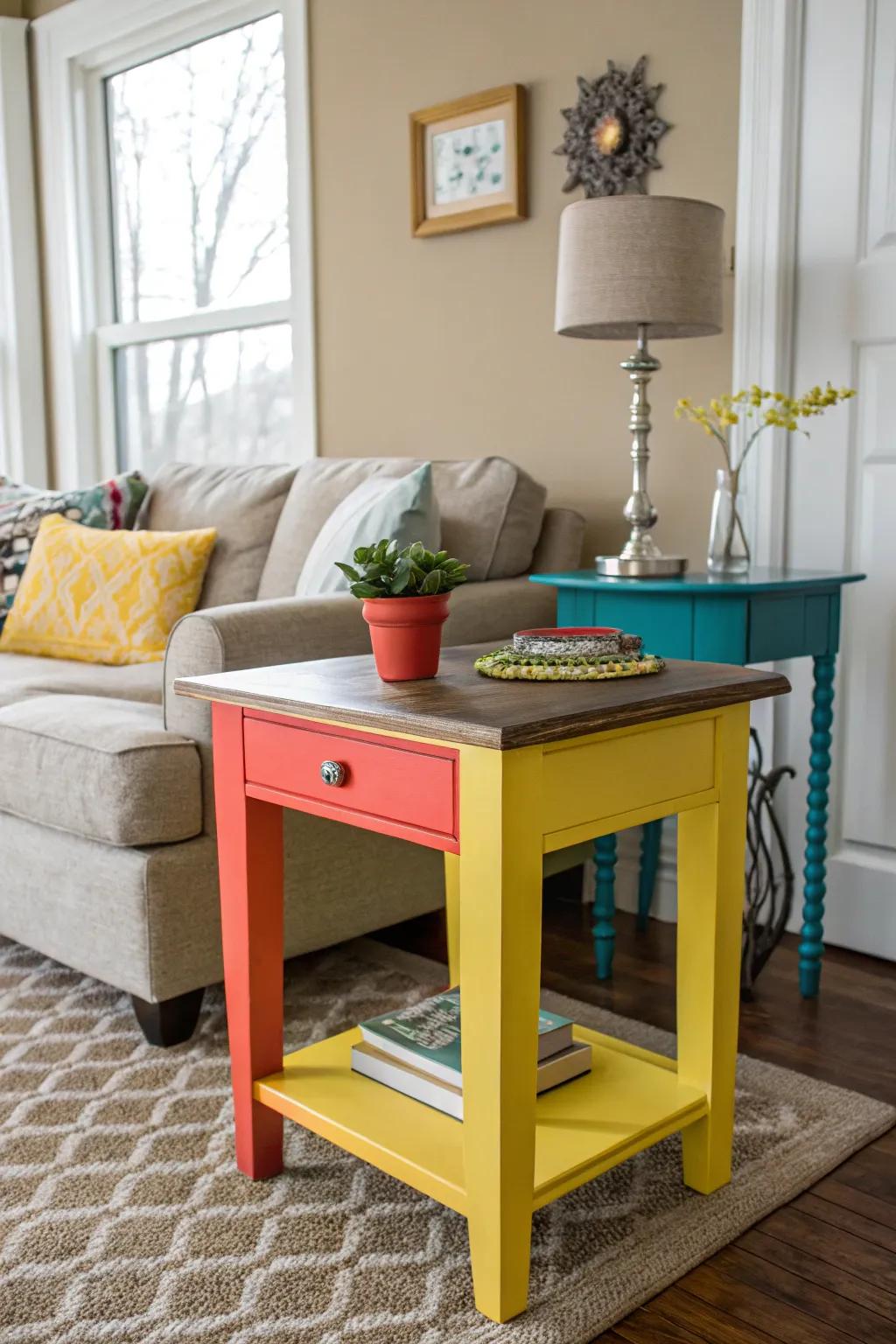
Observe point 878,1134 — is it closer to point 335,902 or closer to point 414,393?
point 335,902

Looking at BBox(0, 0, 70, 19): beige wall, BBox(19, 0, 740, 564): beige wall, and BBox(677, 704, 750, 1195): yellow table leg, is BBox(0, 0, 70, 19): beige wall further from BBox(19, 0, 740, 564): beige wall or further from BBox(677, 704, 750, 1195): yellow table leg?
BBox(677, 704, 750, 1195): yellow table leg

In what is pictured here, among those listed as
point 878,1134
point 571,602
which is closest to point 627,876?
point 571,602

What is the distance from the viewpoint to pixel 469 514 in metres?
2.48

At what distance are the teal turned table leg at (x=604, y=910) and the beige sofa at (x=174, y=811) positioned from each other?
11.8 inches

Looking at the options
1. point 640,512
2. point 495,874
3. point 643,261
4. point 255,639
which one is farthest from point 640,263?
point 495,874

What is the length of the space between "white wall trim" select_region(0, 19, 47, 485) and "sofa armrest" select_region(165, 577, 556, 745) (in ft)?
8.42

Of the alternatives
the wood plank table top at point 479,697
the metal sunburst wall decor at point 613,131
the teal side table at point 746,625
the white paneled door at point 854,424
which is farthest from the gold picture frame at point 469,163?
the wood plank table top at point 479,697

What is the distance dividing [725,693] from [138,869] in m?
0.94

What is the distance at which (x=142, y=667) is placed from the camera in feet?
8.64

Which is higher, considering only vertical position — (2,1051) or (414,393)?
(414,393)

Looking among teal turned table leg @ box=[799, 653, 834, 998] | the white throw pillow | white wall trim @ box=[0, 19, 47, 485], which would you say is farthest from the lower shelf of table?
white wall trim @ box=[0, 19, 47, 485]

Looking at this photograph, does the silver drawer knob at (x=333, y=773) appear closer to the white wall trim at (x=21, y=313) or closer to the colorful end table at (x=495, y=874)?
the colorful end table at (x=495, y=874)

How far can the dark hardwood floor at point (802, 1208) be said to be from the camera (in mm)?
1260

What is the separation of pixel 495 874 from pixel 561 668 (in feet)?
0.99
